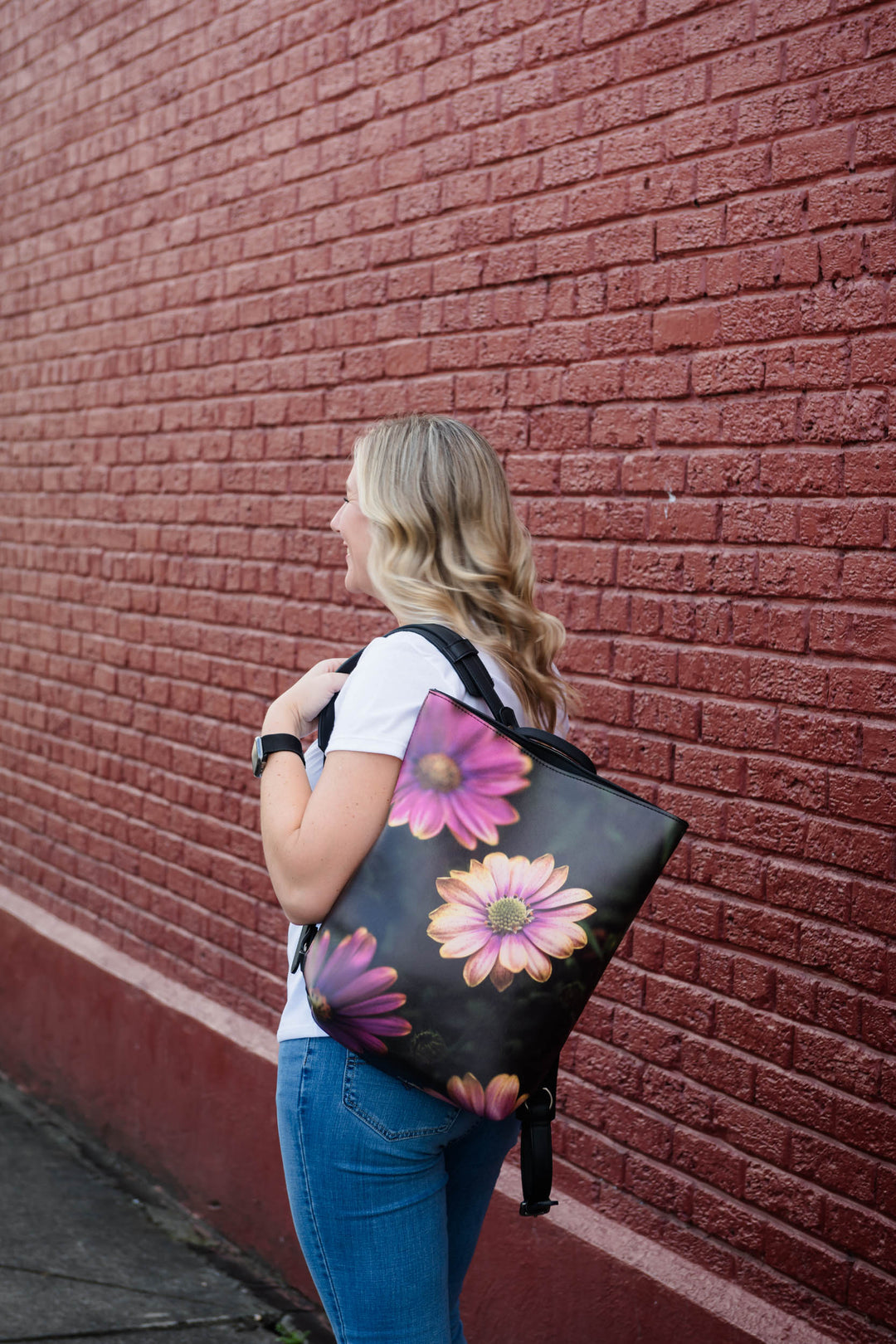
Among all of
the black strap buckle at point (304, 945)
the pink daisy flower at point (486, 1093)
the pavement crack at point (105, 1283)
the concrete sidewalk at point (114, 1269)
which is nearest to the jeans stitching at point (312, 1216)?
the black strap buckle at point (304, 945)

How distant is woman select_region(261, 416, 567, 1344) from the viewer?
1.70 m

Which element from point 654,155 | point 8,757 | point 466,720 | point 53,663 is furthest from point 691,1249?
point 8,757

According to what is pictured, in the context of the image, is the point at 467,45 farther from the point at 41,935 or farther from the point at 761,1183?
the point at 41,935

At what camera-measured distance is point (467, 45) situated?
330cm

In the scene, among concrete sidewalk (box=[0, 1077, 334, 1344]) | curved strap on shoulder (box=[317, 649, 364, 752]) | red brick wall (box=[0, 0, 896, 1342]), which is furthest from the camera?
concrete sidewalk (box=[0, 1077, 334, 1344])

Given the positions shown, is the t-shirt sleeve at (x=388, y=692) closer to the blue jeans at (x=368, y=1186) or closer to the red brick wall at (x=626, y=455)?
the blue jeans at (x=368, y=1186)

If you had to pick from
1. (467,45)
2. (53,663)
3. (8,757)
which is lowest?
(8,757)

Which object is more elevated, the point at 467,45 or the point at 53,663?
the point at 467,45

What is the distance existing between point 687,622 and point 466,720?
1208mm

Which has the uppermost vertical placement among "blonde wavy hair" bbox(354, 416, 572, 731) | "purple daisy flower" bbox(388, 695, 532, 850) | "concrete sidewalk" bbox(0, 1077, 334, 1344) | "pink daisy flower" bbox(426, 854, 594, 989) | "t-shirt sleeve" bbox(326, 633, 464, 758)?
"blonde wavy hair" bbox(354, 416, 572, 731)

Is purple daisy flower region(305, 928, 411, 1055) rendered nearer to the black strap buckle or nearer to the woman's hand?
the black strap buckle

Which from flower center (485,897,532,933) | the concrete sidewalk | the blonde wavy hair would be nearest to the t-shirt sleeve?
the blonde wavy hair

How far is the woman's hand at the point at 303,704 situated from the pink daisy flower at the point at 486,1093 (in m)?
0.56

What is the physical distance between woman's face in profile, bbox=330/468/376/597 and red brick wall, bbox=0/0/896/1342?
1.00 m
